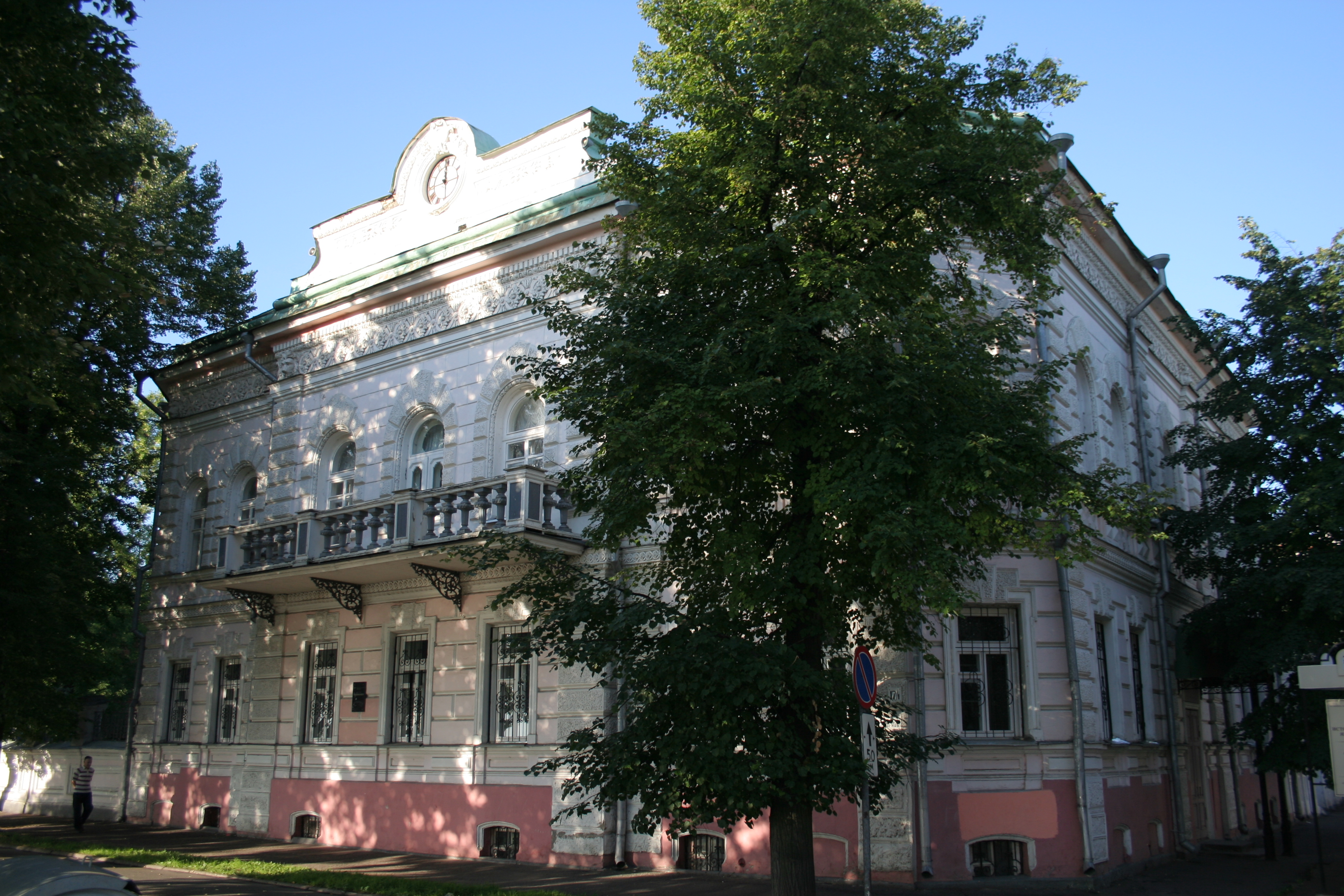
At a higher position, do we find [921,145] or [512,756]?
[921,145]

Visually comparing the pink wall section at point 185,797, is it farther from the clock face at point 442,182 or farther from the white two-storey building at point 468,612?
the clock face at point 442,182

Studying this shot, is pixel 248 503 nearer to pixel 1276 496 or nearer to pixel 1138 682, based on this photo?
pixel 1138 682

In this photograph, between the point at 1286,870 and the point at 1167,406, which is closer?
the point at 1286,870

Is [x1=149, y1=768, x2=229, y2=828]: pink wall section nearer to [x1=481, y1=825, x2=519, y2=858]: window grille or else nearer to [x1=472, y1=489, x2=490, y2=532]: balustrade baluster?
[x1=481, y1=825, x2=519, y2=858]: window grille

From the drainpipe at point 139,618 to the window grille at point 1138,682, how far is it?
20.0 meters

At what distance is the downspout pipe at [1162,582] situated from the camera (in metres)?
16.7

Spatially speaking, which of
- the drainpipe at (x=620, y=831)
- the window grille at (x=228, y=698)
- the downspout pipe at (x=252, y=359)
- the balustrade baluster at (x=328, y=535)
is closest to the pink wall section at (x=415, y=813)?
the drainpipe at (x=620, y=831)

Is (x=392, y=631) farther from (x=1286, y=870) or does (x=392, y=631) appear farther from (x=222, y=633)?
(x=1286, y=870)

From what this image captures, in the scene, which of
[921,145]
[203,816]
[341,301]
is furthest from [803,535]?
[203,816]

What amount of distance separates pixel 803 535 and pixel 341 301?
13.1m

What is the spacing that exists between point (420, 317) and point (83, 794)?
11.5m

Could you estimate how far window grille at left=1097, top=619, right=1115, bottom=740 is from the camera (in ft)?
49.1

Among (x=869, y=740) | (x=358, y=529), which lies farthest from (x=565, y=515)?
(x=869, y=740)

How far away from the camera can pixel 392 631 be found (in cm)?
1800
